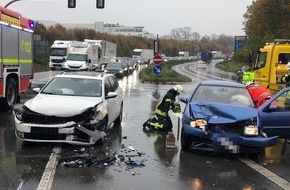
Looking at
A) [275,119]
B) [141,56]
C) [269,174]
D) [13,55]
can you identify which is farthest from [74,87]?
[141,56]

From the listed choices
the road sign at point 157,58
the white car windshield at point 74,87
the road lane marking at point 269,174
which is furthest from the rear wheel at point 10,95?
the road sign at point 157,58

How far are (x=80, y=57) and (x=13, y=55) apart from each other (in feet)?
94.5

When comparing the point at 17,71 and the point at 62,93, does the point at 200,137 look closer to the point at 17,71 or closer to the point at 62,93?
the point at 62,93

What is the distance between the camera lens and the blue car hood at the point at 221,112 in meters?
7.63

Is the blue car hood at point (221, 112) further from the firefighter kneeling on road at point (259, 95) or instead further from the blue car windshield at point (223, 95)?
the firefighter kneeling on road at point (259, 95)

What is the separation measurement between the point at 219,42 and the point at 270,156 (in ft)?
641

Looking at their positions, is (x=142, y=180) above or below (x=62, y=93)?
below

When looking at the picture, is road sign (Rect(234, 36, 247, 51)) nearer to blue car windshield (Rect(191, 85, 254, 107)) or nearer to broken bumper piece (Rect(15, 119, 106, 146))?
blue car windshield (Rect(191, 85, 254, 107))

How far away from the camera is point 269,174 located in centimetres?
684

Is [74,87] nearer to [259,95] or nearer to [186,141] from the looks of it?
[186,141]

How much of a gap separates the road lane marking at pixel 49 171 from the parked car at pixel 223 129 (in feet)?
8.01

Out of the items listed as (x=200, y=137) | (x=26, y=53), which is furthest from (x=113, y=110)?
(x=26, y=53)

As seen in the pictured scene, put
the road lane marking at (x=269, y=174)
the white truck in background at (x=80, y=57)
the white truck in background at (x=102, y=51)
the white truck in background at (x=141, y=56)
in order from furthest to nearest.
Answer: the white truck in background at (x=141, y=56), the white truck in background at (x=102, y=51), the white truck in background at (x=80, y=57), the road lane marking at (x=269, y=174)

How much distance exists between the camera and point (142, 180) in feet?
20.4
